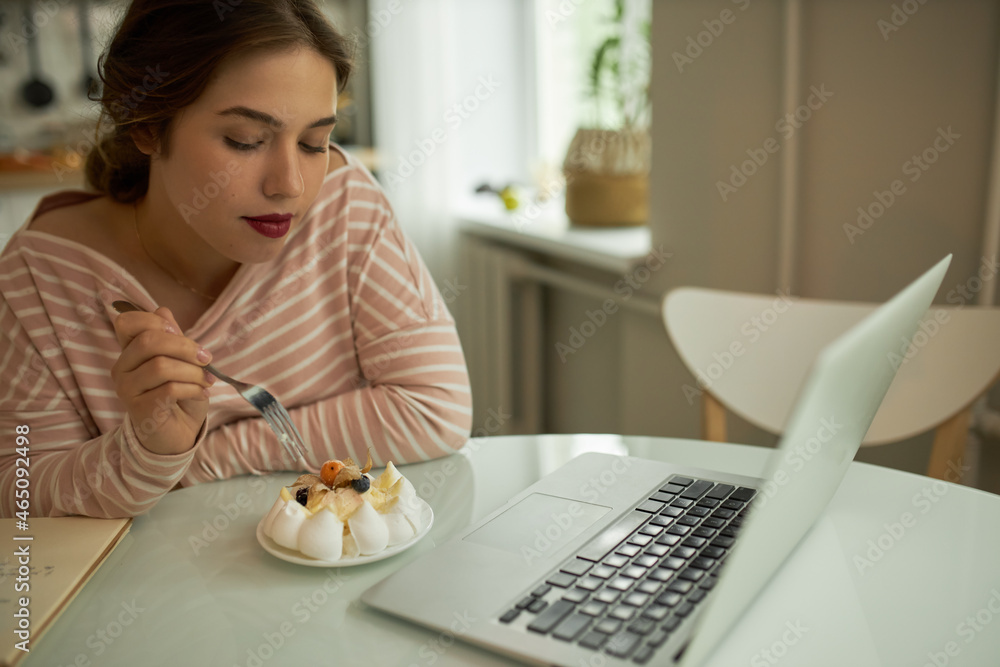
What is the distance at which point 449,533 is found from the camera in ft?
2.57


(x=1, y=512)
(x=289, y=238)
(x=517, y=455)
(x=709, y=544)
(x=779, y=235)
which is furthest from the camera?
(x=779, y=235)

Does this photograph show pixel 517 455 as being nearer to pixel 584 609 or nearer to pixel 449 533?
pixel 449 533

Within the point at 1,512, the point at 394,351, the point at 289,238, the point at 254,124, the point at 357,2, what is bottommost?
the point at 1,512

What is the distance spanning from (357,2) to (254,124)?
129 inches

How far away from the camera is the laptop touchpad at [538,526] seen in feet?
2.32

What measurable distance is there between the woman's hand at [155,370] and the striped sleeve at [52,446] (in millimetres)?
35

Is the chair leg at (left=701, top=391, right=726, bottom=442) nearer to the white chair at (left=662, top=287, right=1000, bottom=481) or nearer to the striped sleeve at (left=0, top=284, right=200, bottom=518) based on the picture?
the white chair at (left=662, top=287, right=1000, bottom=481)

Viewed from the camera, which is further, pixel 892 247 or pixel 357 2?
pixel 357 2

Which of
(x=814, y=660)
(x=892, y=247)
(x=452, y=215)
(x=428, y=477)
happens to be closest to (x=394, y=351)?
(x=428, y=477)
